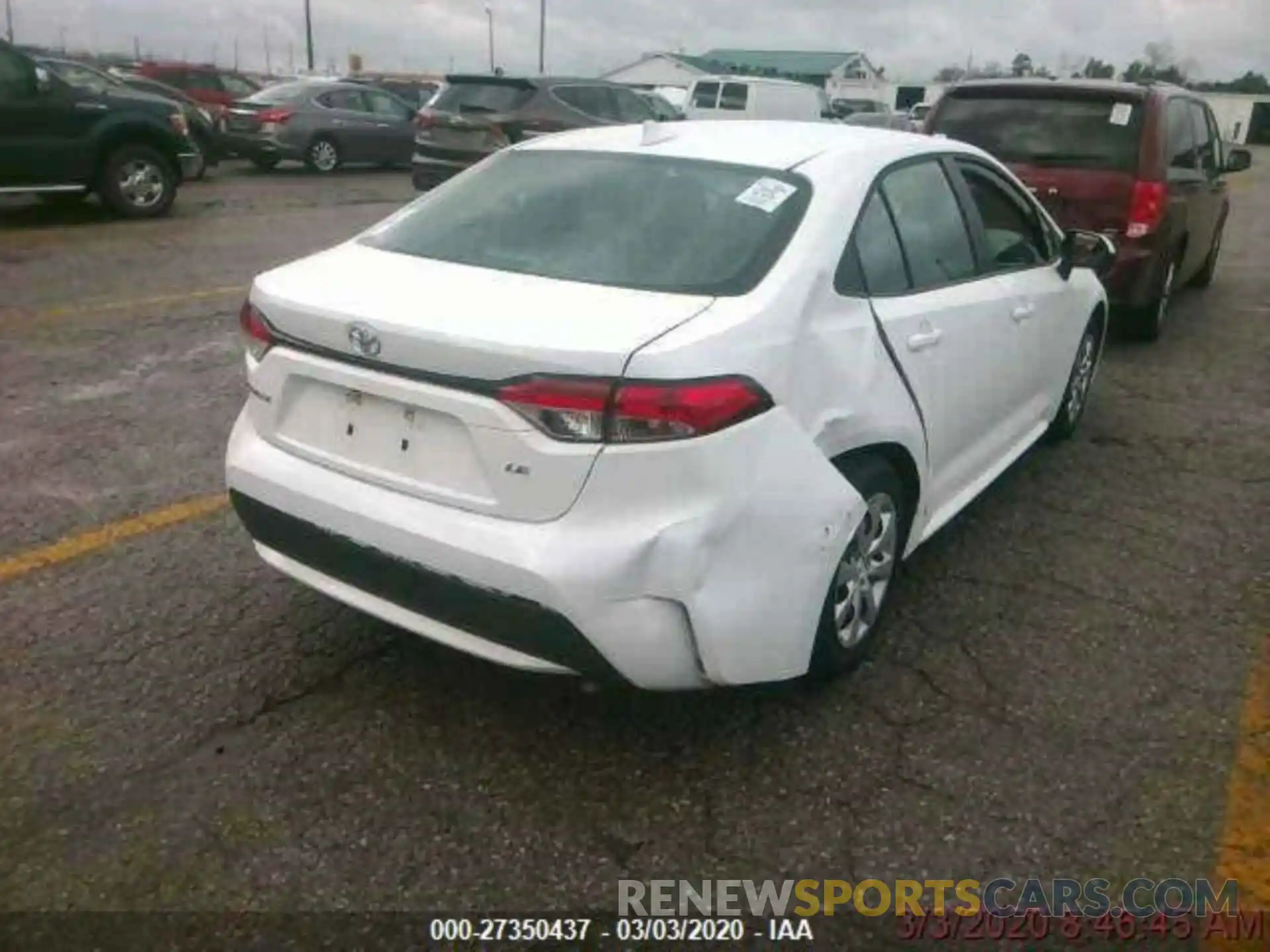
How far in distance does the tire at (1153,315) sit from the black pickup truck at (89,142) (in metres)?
9.40

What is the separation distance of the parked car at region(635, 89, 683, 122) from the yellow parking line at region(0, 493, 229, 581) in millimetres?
12412

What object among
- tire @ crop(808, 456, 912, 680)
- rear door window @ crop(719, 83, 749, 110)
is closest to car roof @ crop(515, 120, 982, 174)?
tire @ crop(808, 456, 912, 680)

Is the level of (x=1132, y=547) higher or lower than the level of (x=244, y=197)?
higher

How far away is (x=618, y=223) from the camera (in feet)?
9.82

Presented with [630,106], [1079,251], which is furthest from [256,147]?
[1079,251]

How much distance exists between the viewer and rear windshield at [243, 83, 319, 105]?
17.0 m

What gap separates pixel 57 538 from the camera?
382 cm

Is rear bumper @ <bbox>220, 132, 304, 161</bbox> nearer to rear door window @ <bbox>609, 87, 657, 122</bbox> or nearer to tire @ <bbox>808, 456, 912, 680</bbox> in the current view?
rear door window @ <bbox>609, 87, 657, 122</bbox>

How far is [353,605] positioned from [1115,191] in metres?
5.76

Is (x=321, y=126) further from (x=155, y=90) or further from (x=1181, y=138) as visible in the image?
(x=1181, y=138)

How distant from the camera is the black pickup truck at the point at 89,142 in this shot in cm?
995

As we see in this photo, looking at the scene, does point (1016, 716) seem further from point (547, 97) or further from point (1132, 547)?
point (547, 97)

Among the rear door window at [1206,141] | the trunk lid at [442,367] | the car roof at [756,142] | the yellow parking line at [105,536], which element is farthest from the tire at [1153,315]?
the yellow parking line at [105,536]

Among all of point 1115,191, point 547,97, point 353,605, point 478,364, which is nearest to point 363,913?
point 353,605
